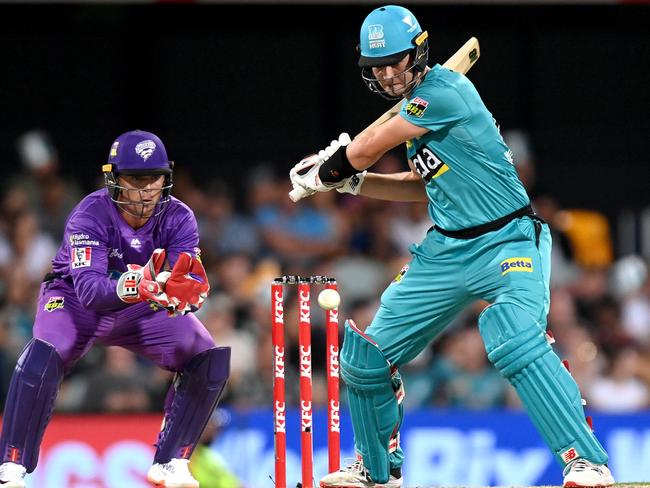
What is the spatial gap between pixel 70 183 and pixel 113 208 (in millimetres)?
5119

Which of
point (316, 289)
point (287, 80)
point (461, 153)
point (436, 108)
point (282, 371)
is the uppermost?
point (287, 80)

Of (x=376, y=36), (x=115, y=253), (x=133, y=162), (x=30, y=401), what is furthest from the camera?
(x=115, y=253)

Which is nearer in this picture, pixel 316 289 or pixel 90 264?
pixel 90 264

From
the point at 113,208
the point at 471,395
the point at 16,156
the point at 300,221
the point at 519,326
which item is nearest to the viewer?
the point at 519,326

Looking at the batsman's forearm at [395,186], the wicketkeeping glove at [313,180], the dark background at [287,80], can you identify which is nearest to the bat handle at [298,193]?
the wicketkeeping glove at [313,180]

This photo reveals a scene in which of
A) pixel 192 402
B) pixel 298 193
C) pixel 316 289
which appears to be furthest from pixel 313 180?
pixel 316 289

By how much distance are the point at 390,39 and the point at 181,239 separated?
1336mm

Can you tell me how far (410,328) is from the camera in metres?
5.49

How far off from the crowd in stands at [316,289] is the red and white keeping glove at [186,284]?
3369 millimetres

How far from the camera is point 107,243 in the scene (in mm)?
5812

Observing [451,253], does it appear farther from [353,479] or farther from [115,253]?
[115,253]

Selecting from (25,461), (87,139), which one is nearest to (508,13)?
(87,139)

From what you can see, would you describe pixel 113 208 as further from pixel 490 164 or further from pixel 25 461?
pixel 490 164

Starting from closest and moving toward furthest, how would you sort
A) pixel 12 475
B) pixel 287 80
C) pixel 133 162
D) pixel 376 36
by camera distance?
pixel 376 36 → pixel 12 475 → pixel 133 162 → pixel 287 80
